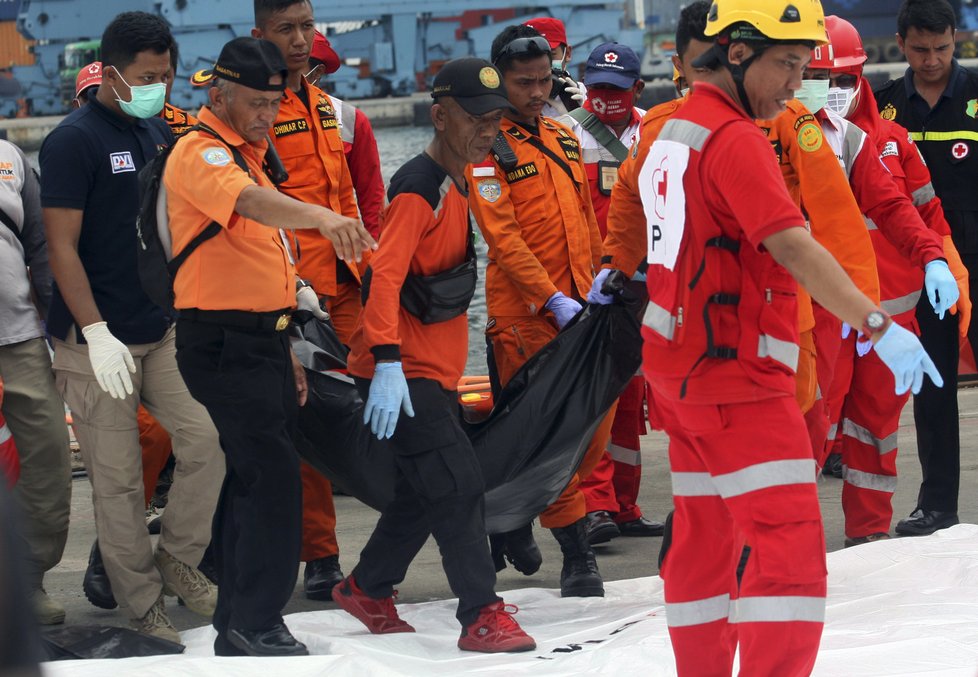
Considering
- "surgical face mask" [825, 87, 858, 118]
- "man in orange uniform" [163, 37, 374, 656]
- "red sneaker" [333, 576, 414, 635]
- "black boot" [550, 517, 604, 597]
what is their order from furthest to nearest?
"surgical face mask" [825, 87, 858, 118], "black boot" [550, 517, 604, 597], "red sneaker" [333, 576, 414, 635], "man in orange uniform" [163, 37, 374, 656]

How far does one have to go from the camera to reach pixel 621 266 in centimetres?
475

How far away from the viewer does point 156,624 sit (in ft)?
15.2

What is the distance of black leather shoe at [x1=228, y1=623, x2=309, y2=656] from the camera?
13.8 ft

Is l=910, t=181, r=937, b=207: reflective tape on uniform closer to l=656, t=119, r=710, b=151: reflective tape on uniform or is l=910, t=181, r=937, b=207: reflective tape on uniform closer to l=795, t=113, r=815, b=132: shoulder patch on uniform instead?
l=795, t=113, r=815, b=132: shoulder patch on uniform

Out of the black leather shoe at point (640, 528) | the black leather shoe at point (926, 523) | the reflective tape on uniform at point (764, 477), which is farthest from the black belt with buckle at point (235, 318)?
the black leather shoe at point (926, 523)

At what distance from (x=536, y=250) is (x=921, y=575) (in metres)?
1.73

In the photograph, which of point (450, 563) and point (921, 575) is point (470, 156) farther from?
point (921, 575)

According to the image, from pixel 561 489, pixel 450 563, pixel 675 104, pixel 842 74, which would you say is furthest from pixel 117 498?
pixel 842 74

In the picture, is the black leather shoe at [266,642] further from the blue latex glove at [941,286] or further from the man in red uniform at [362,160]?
the blue latex glove at [941,286]

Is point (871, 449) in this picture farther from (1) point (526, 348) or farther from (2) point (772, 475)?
(2) point (772, 475)

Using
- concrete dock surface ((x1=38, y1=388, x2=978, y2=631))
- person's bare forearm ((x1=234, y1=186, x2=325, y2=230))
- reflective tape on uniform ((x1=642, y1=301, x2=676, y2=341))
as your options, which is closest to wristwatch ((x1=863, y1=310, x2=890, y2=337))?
reflective tape on uniform ((x1=642, y1=301, x2=676, y2=341))

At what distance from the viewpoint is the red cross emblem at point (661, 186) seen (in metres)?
3.47

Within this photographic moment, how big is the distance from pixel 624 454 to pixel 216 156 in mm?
2525

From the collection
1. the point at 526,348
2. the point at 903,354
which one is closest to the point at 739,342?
the point at 903,354
